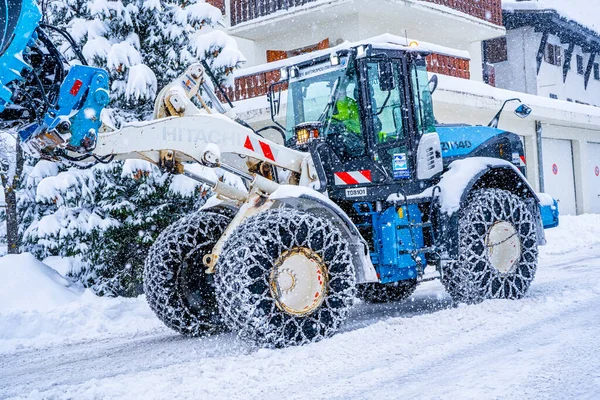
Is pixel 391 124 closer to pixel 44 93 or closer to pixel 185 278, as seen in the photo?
pixel 185 278

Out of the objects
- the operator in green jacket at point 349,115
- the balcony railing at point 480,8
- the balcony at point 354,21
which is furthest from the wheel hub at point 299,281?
the balcony railing at point 480,8

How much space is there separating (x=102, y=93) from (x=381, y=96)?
117 inches

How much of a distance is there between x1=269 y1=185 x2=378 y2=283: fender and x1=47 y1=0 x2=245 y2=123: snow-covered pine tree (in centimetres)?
457

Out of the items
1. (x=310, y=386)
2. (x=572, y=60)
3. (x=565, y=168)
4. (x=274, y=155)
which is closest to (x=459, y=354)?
(x=310, y=386)

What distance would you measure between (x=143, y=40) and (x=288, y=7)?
8.34m

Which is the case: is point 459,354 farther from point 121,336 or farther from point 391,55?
point 121,336

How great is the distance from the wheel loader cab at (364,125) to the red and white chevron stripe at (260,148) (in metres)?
0.46

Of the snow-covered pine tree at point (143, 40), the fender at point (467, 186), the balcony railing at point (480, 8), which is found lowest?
the fender at point (467, 186)

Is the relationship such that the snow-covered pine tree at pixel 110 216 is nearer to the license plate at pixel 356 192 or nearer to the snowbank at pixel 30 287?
the snowbank at pixel 30 287

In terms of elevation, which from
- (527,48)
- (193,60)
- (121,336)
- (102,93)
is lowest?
(121,336)

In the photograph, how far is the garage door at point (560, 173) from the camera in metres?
23.0

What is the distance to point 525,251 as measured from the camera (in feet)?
25.5

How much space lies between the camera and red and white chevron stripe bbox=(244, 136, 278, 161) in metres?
6.35

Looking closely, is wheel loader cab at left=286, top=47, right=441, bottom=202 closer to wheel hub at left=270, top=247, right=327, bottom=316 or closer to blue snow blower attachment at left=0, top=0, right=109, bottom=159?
wheel hub at left=270, top=247, right=327, bottom=316
